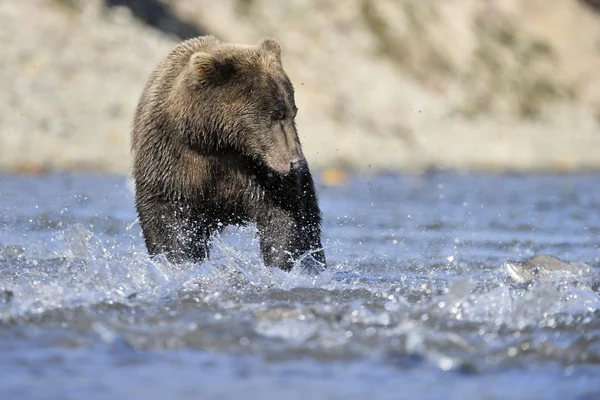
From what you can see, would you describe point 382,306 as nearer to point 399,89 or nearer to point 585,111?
point 399,89

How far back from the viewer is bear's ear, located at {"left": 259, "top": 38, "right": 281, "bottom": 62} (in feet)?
23.0

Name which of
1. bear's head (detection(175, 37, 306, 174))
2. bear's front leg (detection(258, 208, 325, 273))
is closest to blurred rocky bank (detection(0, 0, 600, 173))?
bear's front leg (detection(258, 208, 325, 273))

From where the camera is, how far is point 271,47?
23.1 ft

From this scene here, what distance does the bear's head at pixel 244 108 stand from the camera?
6652 millimetres

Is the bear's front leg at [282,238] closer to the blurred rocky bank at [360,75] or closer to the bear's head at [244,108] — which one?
the bear's head at [244,108]

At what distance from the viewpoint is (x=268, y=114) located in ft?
21.9

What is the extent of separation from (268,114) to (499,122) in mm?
26591

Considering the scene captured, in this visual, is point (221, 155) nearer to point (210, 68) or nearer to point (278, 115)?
point (278, 115)

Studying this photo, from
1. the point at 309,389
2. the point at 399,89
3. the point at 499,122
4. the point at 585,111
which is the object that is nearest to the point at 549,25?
the point at 585,111

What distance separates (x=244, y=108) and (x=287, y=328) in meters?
1.94

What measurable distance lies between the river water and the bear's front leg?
0.47ft

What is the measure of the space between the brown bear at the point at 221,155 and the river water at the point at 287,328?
10.9 inches

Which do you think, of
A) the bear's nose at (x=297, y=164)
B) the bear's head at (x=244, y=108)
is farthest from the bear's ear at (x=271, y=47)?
the bear's nose at (x=297, y=164)

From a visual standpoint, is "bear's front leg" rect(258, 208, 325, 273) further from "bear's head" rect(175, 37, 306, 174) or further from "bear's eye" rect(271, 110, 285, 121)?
"bear's eye" rect(271, 110, 285, 121)
